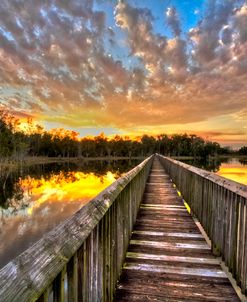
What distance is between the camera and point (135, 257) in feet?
12.4

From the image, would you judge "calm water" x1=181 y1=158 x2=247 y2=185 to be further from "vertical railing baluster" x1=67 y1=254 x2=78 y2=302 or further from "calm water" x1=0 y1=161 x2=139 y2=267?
"vertical railing baluster" x1=67 y1=254 x2=78 y2=302

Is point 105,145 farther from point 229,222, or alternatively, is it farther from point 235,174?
point 229,222

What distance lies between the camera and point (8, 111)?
41.0 meters

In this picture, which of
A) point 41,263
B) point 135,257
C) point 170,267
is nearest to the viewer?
point 41,263

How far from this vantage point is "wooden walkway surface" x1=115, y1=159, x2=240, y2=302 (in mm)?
2805

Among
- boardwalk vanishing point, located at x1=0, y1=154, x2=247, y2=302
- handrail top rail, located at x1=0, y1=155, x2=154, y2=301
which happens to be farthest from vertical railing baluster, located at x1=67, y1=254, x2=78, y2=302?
handrail top rail, located at x1=0, y1=155, x2=154, y2=301

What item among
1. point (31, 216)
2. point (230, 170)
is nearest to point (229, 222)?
point (31, 216)

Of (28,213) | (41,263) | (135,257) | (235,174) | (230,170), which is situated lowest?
(28,213)

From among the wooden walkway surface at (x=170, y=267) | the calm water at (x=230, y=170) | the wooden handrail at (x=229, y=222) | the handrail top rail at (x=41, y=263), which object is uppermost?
the handrail top rail at (x=41, y=263)

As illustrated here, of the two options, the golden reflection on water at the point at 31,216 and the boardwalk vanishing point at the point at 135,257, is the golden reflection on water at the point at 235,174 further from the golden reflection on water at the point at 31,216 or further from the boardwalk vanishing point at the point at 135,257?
the boardwalk vanishing point at the point at 135,257

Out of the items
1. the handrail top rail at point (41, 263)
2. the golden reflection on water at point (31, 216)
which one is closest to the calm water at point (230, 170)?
the golden reflection on water at point (31, 216)

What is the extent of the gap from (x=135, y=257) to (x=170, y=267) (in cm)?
57

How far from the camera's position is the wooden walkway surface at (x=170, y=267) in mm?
2805

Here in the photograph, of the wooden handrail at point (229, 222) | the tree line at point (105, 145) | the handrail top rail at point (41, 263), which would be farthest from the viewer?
the tree line at point (105, 145)
